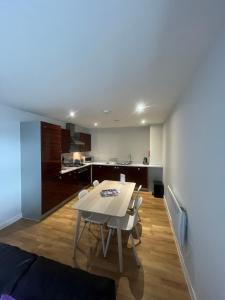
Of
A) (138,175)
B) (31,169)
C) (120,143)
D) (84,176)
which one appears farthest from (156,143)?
(31,169)

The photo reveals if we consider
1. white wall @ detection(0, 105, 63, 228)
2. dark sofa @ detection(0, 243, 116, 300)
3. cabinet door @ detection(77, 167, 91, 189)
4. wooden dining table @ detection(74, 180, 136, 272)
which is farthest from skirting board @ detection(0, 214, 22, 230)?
dark sofa @ detection(0, 243, 116, 300)

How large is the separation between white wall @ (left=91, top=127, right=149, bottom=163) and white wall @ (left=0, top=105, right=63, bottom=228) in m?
3.29

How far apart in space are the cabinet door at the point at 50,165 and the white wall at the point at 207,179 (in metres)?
2.67

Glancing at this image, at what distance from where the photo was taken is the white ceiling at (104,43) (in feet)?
2.78

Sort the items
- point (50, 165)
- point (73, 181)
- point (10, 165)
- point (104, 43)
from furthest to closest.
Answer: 1. point (73, 181)
2. point (50, 165)
3. point (10, 165)
4. point (104, 43)

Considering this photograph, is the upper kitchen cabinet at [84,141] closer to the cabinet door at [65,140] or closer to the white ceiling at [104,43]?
the cabinet door at [65,140]

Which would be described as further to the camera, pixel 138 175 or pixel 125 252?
pixel 138 175

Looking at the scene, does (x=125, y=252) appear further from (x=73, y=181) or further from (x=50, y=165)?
(x=73, y=181)

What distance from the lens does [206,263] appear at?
1229mm

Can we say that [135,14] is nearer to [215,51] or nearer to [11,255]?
[215,51]

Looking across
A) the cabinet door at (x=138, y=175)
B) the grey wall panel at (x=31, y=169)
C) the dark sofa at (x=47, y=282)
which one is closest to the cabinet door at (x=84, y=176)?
the cabinet door at (x=138, y=175)

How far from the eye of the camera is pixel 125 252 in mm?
2252

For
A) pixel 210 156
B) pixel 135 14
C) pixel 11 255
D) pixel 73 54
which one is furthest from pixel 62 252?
pixel 135 14

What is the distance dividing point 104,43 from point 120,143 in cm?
487
